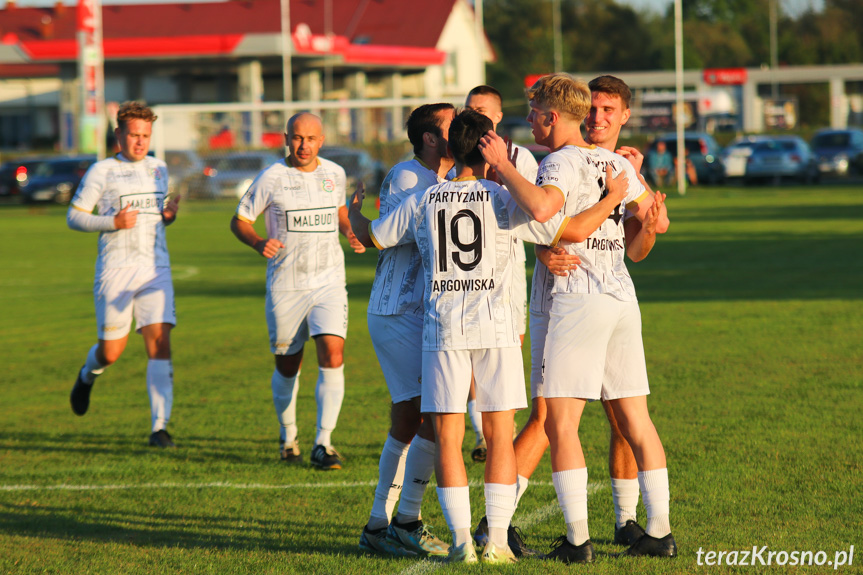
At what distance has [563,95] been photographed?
467 cm

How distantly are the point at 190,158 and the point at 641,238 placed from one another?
107 feet

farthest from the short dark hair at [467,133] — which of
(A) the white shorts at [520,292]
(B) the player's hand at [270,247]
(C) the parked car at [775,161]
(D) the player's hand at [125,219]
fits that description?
(C) the parked car at [775,161]

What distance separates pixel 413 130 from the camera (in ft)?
16.9

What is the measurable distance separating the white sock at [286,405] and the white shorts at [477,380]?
268cm

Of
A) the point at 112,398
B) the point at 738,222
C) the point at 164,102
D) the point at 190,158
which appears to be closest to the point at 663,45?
the point at 164,102

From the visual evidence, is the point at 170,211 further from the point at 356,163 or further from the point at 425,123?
the point at 356,163

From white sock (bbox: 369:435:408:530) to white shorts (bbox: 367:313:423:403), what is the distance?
0.81 ft

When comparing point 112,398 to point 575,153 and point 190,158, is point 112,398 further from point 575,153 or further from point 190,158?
point 190,158

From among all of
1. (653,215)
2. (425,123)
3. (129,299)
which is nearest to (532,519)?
(653,215)

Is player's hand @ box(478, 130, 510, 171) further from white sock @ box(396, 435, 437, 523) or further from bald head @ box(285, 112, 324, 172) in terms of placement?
bald head @ box(285, 112, 324, 172)

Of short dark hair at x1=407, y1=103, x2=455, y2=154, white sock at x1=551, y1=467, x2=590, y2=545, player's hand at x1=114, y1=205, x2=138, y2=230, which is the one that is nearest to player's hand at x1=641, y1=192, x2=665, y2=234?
short dark hair at x1=407, y1=103, x2=455, y2=154

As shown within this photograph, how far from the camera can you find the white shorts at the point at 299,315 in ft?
23.7

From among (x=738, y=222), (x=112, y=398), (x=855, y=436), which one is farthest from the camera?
(x=738, y=222)

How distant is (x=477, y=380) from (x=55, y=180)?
3788 centimetres
